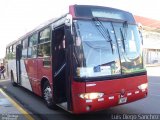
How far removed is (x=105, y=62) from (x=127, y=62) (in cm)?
71

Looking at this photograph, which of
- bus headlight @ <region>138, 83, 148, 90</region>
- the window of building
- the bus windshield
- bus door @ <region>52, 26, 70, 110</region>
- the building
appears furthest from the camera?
the building

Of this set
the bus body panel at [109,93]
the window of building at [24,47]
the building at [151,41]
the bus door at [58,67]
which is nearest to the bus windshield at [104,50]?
the bus body panel at [109,93]

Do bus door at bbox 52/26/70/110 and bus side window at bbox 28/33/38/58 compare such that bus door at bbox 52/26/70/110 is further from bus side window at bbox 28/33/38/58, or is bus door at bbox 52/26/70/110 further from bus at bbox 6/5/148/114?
bus side window at bbox 28/33/38/58

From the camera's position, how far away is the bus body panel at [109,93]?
21.6ft

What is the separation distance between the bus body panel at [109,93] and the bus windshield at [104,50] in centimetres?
24

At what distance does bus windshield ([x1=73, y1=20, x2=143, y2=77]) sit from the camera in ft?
22.0

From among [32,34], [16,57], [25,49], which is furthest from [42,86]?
[16,57]

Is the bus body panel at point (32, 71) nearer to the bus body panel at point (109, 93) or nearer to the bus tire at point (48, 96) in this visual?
the bus tire at point (48, 96)

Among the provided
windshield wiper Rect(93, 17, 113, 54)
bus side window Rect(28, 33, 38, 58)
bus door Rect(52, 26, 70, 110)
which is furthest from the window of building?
windshield wiper Rect(93, 17, 113, 54)

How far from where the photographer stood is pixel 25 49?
41.1 feet

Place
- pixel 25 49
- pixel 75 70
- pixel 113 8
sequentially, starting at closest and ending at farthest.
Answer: pixel 75 70 < pixel 113 8 < pixel 25 49

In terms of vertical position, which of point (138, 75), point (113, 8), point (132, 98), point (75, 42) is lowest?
point (132, 98)

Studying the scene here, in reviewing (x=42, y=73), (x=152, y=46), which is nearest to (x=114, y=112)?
(x=42, y=73)

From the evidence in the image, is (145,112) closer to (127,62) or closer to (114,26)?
(127,62)
